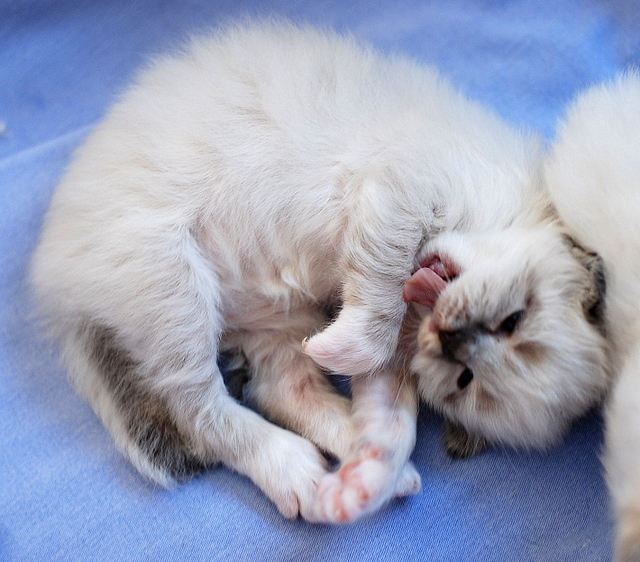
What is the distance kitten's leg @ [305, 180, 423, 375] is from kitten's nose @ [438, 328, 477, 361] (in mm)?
126

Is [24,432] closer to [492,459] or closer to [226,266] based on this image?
[226,266]

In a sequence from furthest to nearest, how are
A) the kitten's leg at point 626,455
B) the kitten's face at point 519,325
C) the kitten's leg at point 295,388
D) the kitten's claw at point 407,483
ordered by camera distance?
the kitten's leg at point 295,388 → the kitten's claw at point 407,483 → the kitten's face at point 519,325 → the kitten's leg at point 626,455

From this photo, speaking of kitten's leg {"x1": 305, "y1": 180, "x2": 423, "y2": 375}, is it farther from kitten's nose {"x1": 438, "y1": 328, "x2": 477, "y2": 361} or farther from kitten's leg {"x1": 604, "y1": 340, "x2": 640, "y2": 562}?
kitten's leg {"x1": 604, "y1": 340, "x2": 640, "y2": 562}

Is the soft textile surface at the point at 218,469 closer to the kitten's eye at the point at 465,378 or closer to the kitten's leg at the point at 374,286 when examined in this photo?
the kitten's eye at the point at 465,378

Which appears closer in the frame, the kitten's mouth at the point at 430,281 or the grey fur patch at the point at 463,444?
the kitten's mouth at the point at 430,281

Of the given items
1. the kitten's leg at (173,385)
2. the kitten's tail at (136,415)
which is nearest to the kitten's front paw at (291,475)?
the kitten's leg at (173,385)

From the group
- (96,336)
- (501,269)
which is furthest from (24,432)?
Answer: (501,269)

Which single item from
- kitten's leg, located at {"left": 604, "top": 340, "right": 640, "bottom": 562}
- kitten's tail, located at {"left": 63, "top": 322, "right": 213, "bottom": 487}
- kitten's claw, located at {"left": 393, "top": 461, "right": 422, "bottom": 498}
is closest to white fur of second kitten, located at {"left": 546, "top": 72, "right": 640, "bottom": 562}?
kitten's leg, located at {"left": 604, "top": 340, "right": 640, "bottom": 562}

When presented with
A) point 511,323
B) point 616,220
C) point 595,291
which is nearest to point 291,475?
point 511,323

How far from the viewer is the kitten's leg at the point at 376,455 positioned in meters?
1.15

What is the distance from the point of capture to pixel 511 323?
1170 millimetres

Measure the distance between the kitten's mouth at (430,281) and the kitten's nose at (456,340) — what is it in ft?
0.27

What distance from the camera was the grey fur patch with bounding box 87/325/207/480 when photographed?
1289 millimetres

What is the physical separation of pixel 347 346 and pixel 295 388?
0.26m
